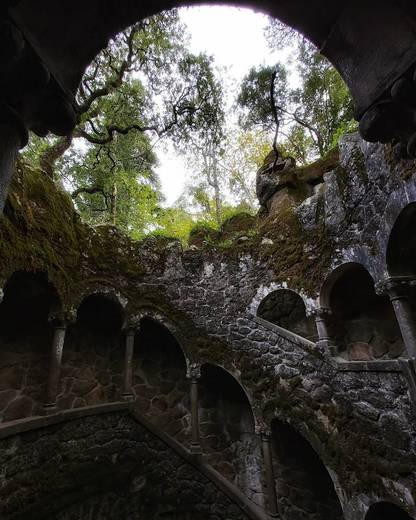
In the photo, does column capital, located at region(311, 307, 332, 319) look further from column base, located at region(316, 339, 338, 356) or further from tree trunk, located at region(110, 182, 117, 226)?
tree trunk, located at region(110, 182, 117, 226)

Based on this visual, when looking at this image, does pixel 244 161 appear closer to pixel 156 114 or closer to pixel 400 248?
pixel 156 114

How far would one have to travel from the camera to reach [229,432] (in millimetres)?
6289

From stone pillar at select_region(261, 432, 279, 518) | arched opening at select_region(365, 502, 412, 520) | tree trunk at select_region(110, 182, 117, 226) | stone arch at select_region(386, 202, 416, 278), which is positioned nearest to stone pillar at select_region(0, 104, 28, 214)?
stone arch at select_region(386, 202, 416, 278)

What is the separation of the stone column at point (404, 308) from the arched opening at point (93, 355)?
15.6 ft

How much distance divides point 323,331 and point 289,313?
6.88 feet

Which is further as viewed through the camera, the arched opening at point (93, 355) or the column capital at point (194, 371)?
the column capital at point (194, 371)

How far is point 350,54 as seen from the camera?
5.93 feet

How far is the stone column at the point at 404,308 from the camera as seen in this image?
137 inches

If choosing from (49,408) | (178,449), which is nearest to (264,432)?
(178,449)

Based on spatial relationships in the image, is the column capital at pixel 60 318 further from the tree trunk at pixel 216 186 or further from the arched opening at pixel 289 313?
the tree trunk at pixel 216 186

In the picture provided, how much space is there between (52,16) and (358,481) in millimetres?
5704

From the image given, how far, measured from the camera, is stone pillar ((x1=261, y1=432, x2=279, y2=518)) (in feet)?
15.5

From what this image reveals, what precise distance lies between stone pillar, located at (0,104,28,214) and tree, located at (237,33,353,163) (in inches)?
284

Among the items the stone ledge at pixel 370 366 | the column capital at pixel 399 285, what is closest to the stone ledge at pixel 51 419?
the stone ledge at pixel 370 366
